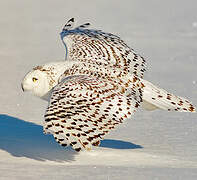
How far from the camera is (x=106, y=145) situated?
6.56 m

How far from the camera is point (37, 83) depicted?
6.28 meters

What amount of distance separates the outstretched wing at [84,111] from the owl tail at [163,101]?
1.79 ft

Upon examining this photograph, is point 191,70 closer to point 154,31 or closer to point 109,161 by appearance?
point 154,31

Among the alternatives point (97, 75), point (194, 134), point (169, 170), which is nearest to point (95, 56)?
point (97, 75)

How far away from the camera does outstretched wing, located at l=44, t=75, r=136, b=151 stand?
5031mm

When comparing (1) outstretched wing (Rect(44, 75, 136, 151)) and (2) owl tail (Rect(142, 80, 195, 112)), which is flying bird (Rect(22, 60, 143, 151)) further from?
(2) owl tail (Rect(142, 80, 195, 112))

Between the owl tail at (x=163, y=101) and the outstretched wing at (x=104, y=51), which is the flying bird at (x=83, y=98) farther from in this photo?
the outstretched wing at (x=104, y=51)

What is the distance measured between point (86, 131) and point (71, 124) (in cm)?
12

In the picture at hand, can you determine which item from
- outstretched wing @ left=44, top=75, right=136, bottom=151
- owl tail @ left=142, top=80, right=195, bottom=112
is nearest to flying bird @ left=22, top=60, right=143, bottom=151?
outstretched wing @ left=44, top=75, right=136, bottom=151

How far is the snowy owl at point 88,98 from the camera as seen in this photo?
199 inches

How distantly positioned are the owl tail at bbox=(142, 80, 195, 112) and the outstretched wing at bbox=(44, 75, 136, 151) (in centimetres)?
54

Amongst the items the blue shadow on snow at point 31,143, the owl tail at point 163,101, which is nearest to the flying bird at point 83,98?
the owl tail at point 163,101

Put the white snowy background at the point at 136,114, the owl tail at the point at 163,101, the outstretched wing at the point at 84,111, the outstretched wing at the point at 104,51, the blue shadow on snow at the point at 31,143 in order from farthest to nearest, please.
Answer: the outstretched wing at the point at 104,51
the owl tail at the point at 163,101
the blue shadow on snow at the point at 31,143
the white snowy background at the point at 136,114
the outstretched wing at the point at 84,111

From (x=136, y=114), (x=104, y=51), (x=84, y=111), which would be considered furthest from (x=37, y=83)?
(x=136, y=114)
